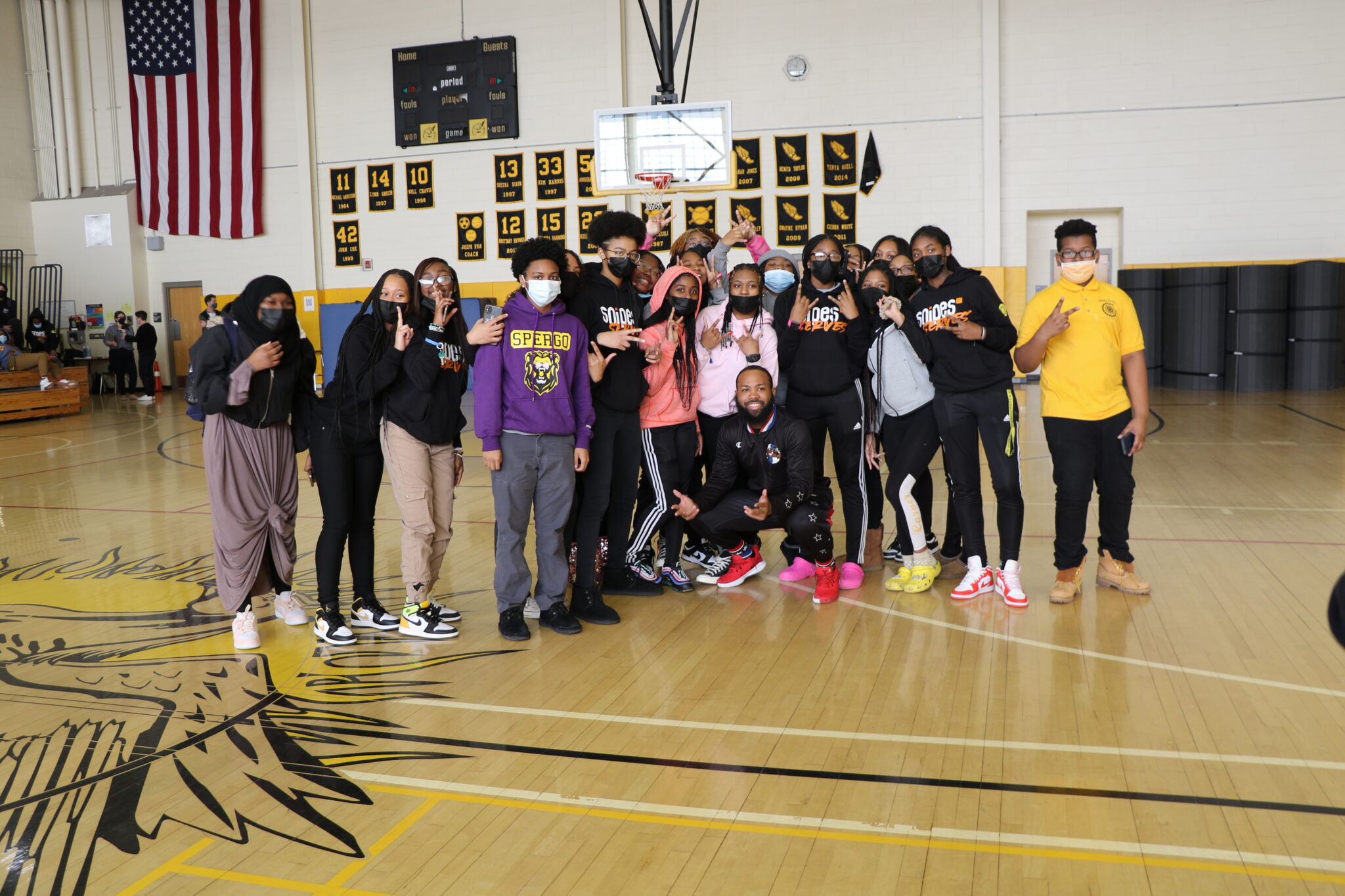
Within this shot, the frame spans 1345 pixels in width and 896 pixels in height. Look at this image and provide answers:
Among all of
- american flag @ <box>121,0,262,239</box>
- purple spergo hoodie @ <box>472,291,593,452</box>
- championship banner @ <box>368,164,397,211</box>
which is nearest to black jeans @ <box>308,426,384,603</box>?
purple spergo hoodie @ <box>472,291,593,452</box>

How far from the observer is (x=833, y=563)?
16.4 ft

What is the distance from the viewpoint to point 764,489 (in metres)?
5.07

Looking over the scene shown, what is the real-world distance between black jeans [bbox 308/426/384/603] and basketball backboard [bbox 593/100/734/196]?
588 cm

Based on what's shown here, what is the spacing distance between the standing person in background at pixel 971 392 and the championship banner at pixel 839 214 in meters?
10.2

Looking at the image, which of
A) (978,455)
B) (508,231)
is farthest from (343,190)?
(978,455)

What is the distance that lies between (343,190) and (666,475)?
13.6 m

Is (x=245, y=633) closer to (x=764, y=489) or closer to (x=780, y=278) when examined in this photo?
(x=764, y=489)

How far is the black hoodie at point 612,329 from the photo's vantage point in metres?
4.77

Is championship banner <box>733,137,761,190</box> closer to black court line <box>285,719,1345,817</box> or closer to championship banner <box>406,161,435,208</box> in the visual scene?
championship banner <box>406,161,435,208</box>

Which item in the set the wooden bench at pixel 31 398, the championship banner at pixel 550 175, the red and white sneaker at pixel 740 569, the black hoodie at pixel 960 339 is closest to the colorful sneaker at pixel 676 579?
the red and white sneaker at pixel 740 569

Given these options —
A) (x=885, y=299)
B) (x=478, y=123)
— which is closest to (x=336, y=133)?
(x=478, y=123)

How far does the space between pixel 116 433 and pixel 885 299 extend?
11.1 m

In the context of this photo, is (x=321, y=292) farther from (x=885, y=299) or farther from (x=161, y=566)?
(x=885, y=299)

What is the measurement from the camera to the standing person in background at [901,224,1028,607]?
4762 millimetres
